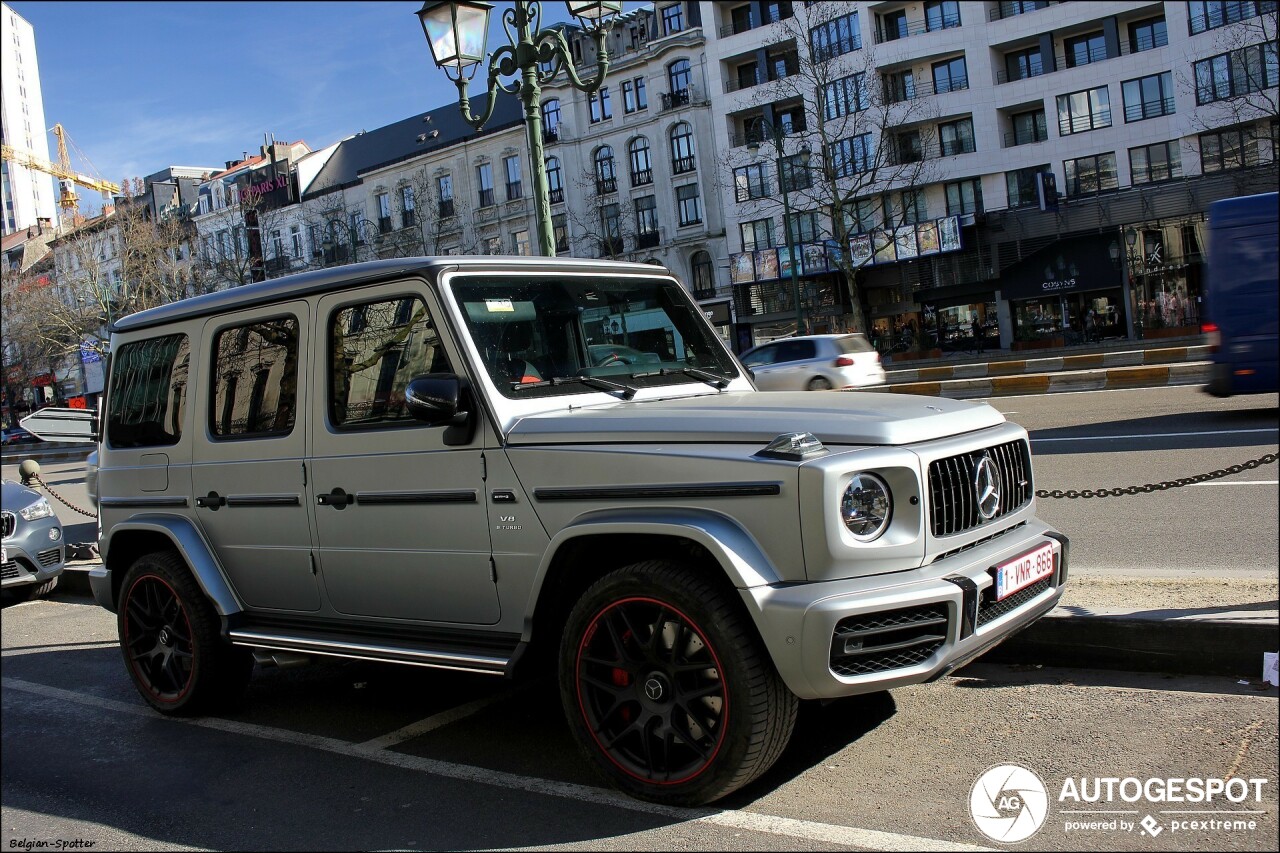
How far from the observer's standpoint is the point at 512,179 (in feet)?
189

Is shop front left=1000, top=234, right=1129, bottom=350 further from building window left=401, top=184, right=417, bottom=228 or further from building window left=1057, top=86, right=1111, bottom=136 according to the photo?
building window left=401, top=184, right=417, bottom=228

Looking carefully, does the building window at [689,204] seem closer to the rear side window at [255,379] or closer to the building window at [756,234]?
the building window at [756,234]

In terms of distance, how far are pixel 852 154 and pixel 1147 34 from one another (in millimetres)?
12443

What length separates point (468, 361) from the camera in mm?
4281

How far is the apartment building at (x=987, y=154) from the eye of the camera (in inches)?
1628

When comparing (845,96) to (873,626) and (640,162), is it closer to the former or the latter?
(640,162)

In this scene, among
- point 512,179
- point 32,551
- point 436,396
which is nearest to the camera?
point 436,396

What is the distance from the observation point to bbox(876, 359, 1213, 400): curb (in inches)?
770

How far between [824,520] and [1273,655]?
2.20 metres

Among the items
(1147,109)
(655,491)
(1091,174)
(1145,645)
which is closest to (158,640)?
(655,491)

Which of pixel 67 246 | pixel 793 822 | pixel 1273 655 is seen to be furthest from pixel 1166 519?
pixel 67 246

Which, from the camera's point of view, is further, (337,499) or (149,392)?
(149,392)

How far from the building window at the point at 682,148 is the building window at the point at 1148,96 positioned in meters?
20.0

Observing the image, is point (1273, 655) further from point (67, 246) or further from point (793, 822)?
point (67, 246)
